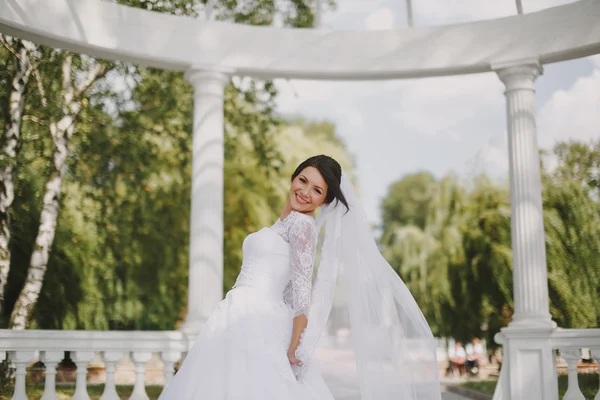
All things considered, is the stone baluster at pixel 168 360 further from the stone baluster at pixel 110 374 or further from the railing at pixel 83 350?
the stone baluster at pixel 110 374

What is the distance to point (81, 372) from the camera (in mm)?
7766

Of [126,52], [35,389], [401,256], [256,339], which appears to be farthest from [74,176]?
[401,256]

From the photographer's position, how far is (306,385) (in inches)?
182

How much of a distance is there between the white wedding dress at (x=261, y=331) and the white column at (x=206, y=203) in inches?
155

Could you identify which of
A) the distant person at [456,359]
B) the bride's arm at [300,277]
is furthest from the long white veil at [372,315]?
the distant person at [456,359]

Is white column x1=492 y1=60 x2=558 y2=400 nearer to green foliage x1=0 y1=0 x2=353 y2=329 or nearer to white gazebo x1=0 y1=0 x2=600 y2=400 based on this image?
white gazebo x1=0 y1=0 x2=600 y2=400

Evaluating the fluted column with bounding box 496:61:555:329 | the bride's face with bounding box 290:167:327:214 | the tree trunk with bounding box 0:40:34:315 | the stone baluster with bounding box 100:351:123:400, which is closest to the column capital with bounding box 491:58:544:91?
the fluted column with bounding box 496:61:555:329

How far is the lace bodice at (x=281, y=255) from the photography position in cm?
466

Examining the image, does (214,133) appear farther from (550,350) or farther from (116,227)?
(116,227)

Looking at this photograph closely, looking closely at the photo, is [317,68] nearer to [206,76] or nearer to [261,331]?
[206,76]

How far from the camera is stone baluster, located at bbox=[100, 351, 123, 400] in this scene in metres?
7.83

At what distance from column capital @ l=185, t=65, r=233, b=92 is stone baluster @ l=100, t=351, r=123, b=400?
3757 millimetres

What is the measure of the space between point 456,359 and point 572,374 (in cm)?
1621

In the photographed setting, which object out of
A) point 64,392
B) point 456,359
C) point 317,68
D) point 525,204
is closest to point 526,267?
point 525,204
